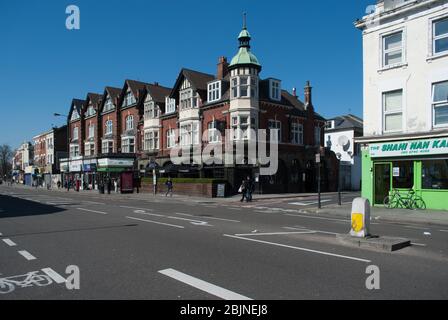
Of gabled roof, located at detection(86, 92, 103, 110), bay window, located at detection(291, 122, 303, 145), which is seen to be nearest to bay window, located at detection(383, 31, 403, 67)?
bay window, located at detection(291, 122, 303, 145)

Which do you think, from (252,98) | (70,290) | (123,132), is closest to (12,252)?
(70,290)

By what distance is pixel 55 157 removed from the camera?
74000 mm

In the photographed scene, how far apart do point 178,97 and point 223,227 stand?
30.9 m

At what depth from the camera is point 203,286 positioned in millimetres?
5848

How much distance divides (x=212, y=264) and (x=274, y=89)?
106ft

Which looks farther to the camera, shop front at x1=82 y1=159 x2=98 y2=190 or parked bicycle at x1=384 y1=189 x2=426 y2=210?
shop front at x1=82 y1=159 x2=98 y2=190

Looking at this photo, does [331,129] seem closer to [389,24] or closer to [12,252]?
[389,24]

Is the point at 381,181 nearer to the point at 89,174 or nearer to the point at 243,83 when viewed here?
the point at 243,83

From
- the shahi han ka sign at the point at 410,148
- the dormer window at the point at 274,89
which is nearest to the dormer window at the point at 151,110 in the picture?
the dormer window at the point at 274,89

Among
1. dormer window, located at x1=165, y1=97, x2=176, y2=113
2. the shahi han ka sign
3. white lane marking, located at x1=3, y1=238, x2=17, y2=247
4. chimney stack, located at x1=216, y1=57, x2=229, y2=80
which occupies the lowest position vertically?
white lane marking, located at x1=3, y1=238, x2=17, y2=247

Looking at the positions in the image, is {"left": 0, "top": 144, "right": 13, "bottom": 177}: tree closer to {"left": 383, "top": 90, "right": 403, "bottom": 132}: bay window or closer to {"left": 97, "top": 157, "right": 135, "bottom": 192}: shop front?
{"left": 97, "top": 157, "right": 135, "bottom": 192}: shop front

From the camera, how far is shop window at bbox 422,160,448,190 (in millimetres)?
19156

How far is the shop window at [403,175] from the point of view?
67.5ft

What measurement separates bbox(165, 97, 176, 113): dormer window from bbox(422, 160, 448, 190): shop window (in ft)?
93.3
